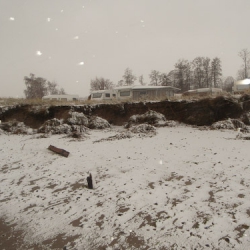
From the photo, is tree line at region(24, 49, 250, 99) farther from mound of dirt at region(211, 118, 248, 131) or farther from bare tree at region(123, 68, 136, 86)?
mound of dirt at region(211, 118, 248, 131)

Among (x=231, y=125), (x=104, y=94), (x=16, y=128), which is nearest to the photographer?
(x=231, y=125)

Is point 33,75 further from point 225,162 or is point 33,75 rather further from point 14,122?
point 225,162

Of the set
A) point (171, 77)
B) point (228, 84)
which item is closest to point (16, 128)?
point (171, 77)

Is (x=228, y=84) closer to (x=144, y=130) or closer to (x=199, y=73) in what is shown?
(x=199, y=73)

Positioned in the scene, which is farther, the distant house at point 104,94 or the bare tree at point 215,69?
the bare tree at point 215,69

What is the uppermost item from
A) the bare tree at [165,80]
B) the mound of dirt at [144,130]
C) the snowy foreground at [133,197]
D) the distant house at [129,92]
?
the bare tree at [165,80]

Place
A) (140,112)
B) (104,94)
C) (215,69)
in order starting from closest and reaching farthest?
(140,112) < (104,94) < (215,69)

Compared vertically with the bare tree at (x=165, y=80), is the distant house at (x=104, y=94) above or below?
below

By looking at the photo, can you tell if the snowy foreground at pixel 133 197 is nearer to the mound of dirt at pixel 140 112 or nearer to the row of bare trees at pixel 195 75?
the mound of dirt at pixel 140 112

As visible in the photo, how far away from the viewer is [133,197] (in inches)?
176

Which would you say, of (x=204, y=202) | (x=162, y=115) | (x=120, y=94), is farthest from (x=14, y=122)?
(x=120, y=94)

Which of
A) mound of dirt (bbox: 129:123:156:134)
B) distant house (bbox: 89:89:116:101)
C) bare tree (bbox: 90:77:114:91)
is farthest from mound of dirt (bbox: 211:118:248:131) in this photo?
bare tree (bbox: 90:77:114:91)

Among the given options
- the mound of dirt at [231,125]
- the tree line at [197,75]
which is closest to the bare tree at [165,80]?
the tree line at [197,75]

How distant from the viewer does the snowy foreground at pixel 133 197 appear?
3.19 metres
